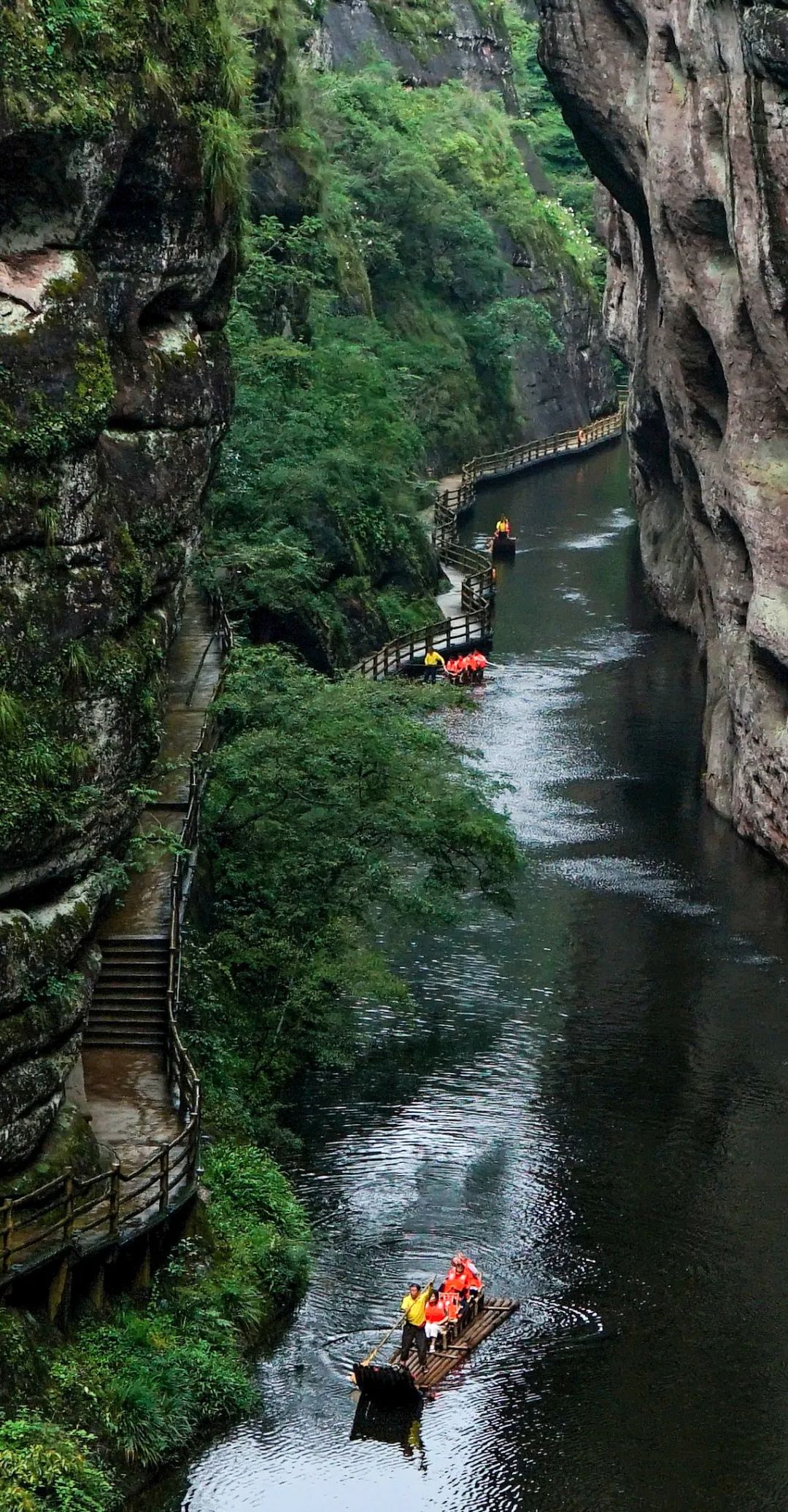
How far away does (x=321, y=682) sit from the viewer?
37844 millimetres

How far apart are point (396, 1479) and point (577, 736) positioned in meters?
34.0

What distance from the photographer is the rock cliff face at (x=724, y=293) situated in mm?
40594

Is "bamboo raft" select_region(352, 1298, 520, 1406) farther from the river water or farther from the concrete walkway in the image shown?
the concrete walkway

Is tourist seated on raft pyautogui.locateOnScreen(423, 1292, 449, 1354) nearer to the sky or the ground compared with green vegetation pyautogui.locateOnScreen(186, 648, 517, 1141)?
nearer to the ground

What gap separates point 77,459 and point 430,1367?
470 inches

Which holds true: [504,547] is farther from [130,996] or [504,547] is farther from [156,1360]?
[156,1360]

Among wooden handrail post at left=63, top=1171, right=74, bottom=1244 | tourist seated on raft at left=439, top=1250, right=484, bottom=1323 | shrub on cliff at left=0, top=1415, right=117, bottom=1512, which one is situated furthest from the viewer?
tourist seated on raft at left=439, top=1250, right=484, bottom=1323

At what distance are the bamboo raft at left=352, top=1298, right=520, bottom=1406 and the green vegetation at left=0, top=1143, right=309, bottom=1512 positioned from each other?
1.50 metres

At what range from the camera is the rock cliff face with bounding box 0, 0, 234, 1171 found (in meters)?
23.3

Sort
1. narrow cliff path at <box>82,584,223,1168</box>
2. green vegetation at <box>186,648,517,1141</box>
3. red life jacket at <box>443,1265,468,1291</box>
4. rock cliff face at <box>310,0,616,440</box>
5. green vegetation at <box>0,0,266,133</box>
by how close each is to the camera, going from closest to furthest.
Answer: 1. green vegetation at <box>0,0,266,133</box>
2. red life jacket at <box>443,1265,468,1291</box>
3. narrow cliff path at <box>82,584,223,1168</box>
4. green vegetation at <box>186,648,517,1141</box>
5. rock cliff face at <box>310,0,616,440</box>

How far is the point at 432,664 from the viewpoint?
204 feet

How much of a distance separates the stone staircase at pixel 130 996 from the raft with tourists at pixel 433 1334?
557 cm

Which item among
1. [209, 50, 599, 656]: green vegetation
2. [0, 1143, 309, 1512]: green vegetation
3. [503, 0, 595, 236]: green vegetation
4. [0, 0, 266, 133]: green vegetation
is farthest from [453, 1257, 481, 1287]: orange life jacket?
[503, 0, 595, 236]: green vegetation

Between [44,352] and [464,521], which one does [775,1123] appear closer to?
[44,352]
